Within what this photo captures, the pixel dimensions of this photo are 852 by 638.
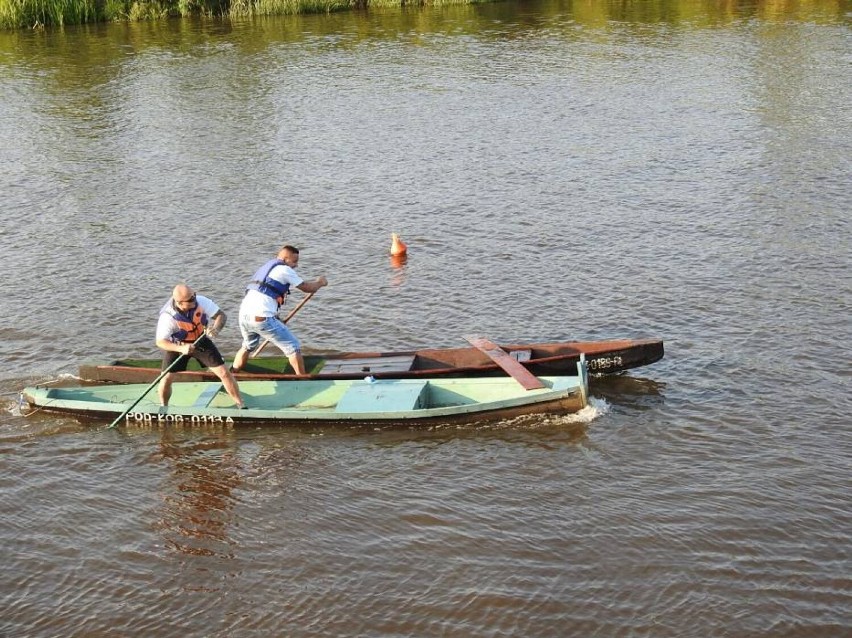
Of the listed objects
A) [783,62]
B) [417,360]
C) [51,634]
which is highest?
[783,62]

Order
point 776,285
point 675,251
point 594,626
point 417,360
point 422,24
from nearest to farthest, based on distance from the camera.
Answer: point 594,626 < point 417,360 < point 776,285 < point 675,251 < point 422,24

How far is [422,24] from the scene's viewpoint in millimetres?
40188

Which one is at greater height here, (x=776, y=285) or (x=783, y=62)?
(x=783, y=62)

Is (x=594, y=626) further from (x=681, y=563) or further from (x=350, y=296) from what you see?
(x=350, y=296)

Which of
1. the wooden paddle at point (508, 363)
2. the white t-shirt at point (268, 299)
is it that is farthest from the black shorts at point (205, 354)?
the wooden paddle at point (508, 363)

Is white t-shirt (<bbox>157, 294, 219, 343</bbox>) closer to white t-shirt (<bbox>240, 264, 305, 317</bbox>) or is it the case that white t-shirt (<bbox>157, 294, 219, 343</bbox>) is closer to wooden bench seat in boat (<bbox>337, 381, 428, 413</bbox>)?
white t-shirt (<bbox>240, 264, 305, 317</bbox>)

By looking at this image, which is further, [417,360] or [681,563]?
[417,360]

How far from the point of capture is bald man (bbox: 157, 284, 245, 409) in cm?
1266

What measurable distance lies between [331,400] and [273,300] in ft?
4.70

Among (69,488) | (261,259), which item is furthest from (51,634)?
(261,259)

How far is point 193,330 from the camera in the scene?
42.3 ft

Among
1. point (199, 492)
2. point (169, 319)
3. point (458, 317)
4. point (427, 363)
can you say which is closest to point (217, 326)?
point (169, 319)

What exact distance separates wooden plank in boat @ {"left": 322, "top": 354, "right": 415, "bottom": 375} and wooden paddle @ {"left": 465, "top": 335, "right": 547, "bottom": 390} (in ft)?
2.95

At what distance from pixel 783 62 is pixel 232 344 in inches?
853
